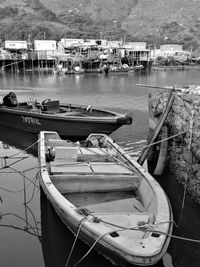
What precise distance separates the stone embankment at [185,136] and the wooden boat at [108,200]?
5.02 ft

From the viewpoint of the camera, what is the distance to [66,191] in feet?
27.3

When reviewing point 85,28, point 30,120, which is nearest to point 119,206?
point 30,120

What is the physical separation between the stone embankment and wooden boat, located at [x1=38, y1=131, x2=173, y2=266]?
1529mm

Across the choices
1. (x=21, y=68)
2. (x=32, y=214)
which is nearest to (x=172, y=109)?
(x=32, y=214)

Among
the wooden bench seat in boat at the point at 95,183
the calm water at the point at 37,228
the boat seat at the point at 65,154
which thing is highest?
the boat seat at the point at 65,154

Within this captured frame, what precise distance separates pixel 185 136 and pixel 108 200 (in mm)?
3065

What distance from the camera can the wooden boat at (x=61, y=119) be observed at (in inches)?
564

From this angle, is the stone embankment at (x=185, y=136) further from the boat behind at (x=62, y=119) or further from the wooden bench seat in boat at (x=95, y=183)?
the boat behind at (x=62, y=119)

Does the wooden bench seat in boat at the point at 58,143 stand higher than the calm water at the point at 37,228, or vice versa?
the wooden bench seat in boat at the point at 58,143

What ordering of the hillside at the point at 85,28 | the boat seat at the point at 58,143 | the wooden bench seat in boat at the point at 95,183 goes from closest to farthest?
the wooden bench seat in boat at the point at 95,183 < the boat seat at the point at 58,143 < the hillside at the point at 85,28

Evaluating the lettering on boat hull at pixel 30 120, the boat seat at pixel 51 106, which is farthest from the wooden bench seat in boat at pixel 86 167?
the boat seat at pixel 51 106

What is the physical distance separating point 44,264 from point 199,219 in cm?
374

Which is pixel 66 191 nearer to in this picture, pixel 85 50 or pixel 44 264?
pixel 44 264

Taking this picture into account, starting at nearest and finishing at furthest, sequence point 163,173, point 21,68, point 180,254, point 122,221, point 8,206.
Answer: point 122,221, point 180,254, point 8,206, point 163,173, point 21,68
